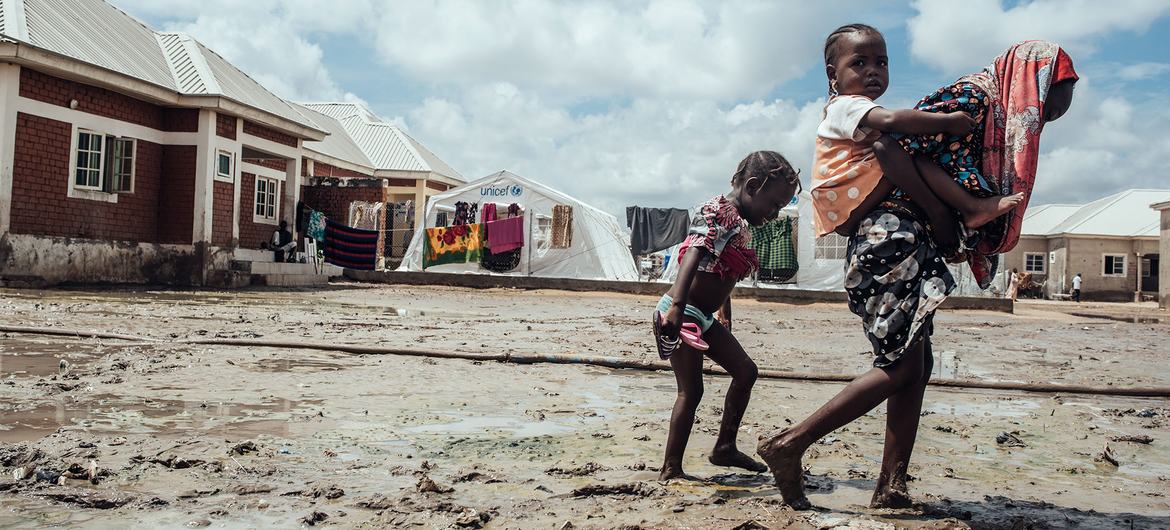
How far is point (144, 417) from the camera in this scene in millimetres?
3578

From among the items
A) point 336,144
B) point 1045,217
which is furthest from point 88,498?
point 1045,217

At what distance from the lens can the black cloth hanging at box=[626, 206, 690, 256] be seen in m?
22.5

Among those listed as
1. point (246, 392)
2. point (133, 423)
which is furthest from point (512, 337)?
point (133, 423)

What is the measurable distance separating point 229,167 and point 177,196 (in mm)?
1315

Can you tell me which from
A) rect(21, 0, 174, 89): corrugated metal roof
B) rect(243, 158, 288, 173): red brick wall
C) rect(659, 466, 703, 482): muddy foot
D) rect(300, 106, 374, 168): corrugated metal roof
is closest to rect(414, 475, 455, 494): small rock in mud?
rect(659, 466, 703, 482): muddy foot

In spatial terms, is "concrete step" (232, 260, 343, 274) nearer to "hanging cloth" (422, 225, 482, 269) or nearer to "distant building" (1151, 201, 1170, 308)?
"hanging cloth" (422, 225, 482, 269)

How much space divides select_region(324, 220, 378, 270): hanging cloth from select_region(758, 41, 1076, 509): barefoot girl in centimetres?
2128

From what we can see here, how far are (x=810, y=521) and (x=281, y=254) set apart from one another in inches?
812

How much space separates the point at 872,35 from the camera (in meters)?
2.53

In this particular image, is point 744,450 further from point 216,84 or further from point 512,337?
point 216,84

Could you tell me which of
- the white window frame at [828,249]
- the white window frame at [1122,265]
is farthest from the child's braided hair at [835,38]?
the white window frame at [1122,265]

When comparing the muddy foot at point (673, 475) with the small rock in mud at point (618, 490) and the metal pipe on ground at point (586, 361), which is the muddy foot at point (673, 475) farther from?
the metal pipe on ground at point (586, 361)

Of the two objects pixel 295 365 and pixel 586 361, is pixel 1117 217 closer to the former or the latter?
pixel 586 361

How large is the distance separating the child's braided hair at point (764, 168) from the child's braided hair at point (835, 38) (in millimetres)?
385
